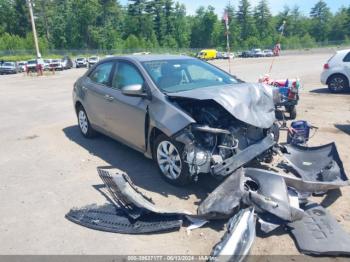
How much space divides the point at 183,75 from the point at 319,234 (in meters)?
3.12

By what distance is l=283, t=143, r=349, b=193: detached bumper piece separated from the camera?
424 cm

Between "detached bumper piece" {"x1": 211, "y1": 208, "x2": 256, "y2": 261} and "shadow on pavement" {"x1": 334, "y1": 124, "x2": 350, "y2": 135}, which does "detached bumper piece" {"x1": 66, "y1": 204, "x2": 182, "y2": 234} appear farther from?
"shadow on pavement" {"x1": 334, "y1": 124, "x2": 350, "y2": 135}

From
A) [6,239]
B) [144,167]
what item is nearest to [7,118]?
[144,167]

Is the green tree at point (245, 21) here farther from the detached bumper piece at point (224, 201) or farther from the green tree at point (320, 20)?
the detached bumper piece at point (224, 201)

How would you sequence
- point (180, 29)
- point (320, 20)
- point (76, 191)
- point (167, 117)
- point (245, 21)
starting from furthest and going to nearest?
point (320, 20) → point (245, 21) → point (180, 29) → point (76, 191) → point (167, 117)

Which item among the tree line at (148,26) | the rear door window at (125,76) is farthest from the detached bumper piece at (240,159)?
the tree line at (148,26)

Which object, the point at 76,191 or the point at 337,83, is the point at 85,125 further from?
the point at 337,83

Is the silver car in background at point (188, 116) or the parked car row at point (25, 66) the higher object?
the silver car in background at point (188, 116)

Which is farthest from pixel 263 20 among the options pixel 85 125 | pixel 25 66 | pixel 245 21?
pixel 85 125

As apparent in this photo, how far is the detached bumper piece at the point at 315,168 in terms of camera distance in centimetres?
424

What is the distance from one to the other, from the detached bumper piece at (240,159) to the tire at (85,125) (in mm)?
3728

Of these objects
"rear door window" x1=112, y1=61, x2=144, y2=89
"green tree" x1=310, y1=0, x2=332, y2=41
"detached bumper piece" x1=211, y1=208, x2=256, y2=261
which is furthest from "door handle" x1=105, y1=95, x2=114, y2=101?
"green tree" x1=310, y1=0, x2=332, y2=41

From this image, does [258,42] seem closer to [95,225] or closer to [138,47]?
[138,47]

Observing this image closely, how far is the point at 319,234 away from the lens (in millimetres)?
3688
